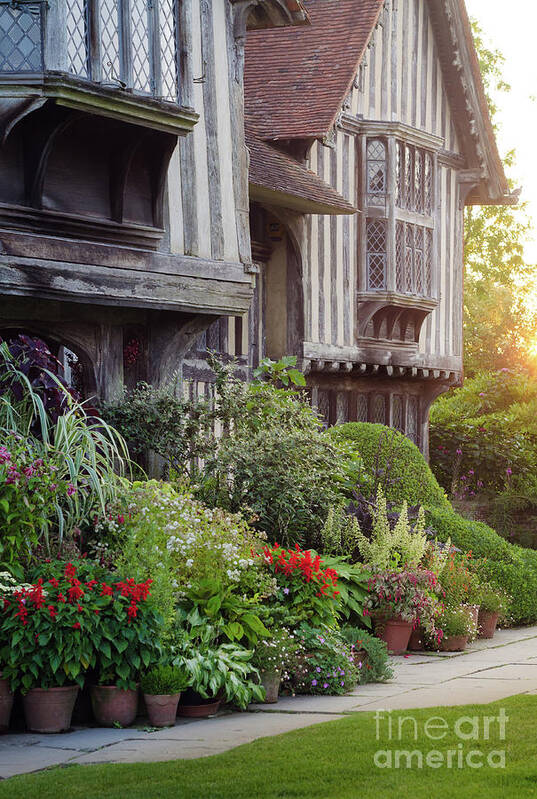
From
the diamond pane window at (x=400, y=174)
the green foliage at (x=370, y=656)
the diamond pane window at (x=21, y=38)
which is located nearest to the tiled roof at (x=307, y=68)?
the diamond pane window at (x=400, y=174)

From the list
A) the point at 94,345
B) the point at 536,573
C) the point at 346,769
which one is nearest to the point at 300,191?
the point at 94,345

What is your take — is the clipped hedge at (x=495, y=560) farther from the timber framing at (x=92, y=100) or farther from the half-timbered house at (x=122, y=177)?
the timber framing at (x=92, y=100)

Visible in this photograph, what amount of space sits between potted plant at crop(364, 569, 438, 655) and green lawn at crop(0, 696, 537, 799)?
346 centimetres

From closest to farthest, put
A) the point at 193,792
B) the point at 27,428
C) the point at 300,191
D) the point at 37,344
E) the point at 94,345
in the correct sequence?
the point at 193,792
the point at 27,428
the point at 37,344
the point at 94,345
the point at 300,191

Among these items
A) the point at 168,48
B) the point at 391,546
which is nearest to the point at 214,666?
the point at 391,546

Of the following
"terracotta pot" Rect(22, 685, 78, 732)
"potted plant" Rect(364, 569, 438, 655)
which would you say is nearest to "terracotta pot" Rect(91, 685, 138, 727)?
"terracotta pot" Rect(22, 685, 78, 732)

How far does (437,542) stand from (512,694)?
12.3 ft

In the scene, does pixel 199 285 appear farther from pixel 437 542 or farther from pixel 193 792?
pixel 193 792

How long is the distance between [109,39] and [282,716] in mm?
5869

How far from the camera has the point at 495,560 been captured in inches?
497

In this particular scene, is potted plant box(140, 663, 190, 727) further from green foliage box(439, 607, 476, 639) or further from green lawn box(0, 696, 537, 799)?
green foliage box(439, 607, 476, 639)

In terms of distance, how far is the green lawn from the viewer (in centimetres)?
562

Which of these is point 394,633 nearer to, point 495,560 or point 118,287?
point 495,560

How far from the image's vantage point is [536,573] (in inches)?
509
